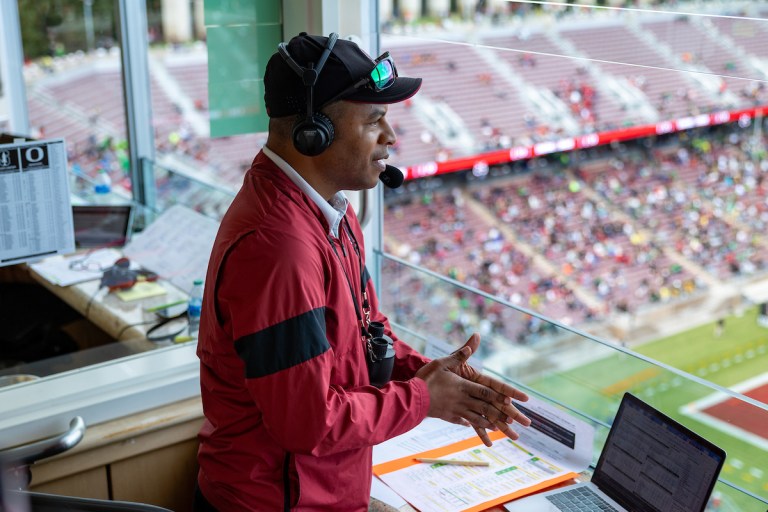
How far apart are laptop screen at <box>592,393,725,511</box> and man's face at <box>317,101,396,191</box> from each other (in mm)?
658

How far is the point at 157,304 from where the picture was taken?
244cm

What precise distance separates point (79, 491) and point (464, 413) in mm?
901

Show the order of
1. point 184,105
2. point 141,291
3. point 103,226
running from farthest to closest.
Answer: point 184,105, point 103,226, point 141,291

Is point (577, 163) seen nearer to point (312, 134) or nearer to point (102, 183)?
point (102, 183)

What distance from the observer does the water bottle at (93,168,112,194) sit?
130 inches

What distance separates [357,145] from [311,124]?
3.9 inches

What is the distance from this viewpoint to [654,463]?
1.46 m

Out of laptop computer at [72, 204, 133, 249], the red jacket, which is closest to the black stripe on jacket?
the red jacket

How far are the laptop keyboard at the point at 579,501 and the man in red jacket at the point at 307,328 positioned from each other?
10.8 inches

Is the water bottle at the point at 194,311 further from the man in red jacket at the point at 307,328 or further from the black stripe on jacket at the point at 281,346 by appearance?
the black stripe on jacket at the point at 281,346

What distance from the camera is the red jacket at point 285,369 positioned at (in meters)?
1.17

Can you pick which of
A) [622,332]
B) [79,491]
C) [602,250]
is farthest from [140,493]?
[602,250]

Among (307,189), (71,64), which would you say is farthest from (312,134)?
(71,64)

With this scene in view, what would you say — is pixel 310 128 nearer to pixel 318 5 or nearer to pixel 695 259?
pixel 318 5
